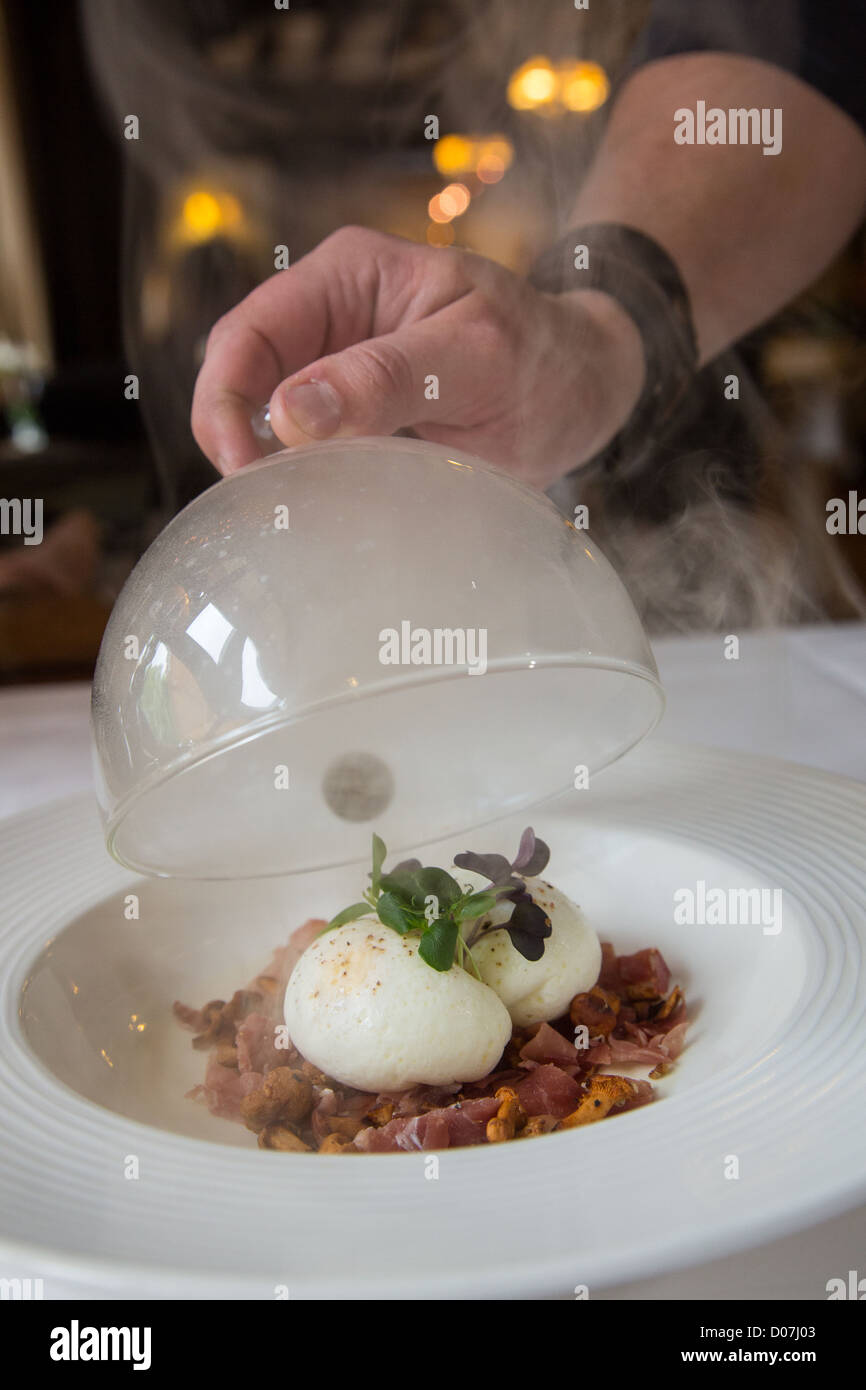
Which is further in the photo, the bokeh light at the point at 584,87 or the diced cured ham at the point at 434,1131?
the bokeh light at the point at 584,87

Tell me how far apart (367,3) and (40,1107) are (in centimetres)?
472

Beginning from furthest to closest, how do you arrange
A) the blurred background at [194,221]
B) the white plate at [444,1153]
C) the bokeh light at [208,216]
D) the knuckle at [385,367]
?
1. the bokeh light at [208,216]
2. the blurred background at [194,221]
3. the knuckle at [385,367]
4. the white plate at [444,1153]

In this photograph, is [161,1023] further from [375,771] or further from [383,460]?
[383,460]

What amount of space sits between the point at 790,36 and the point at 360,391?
1.03 m

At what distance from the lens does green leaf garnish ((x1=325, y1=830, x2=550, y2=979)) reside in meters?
0.83

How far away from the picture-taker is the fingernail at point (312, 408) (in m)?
0.88

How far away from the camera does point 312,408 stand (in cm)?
88

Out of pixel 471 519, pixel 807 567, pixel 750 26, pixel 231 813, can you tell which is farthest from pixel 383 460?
pixel 807 567

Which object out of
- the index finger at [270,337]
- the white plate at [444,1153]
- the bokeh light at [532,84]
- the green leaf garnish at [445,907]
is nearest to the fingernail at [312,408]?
the index finger at [270,337]

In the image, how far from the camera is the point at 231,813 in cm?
102

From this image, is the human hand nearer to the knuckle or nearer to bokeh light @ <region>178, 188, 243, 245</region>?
the knuckle

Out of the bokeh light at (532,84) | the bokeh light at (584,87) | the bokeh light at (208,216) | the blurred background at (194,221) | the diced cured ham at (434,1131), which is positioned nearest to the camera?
the diced cured ham at (434,1131)

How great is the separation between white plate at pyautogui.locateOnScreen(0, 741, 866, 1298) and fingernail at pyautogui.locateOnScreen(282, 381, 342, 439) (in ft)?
1.50

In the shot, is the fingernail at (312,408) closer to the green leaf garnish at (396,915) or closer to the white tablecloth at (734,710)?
the green leaf garnish at (396,915)
